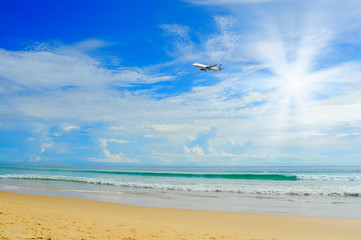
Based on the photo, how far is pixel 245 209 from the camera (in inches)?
518

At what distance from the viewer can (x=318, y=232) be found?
29.3ft

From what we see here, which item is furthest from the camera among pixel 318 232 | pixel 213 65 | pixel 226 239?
pixel 213 65

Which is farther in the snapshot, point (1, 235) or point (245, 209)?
point (245, 209)

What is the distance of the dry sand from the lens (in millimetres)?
7039

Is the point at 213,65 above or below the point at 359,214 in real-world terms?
above

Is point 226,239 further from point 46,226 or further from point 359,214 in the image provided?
point 359,214

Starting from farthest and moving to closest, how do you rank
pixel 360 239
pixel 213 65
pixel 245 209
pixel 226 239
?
pixel 213 65, pixel 245 209, pixel 360 239, pixel 226 239

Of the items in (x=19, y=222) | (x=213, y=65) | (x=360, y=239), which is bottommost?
(x=360, y=239)

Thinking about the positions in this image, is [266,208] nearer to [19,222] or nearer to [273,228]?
[273,228]

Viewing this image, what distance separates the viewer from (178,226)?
9070 millimetres

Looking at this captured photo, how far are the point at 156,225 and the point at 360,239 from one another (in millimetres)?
6522

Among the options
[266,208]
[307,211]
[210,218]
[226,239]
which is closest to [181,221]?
[210,218]

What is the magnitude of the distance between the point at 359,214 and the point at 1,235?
45.1 ft

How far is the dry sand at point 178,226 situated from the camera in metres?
7.04
